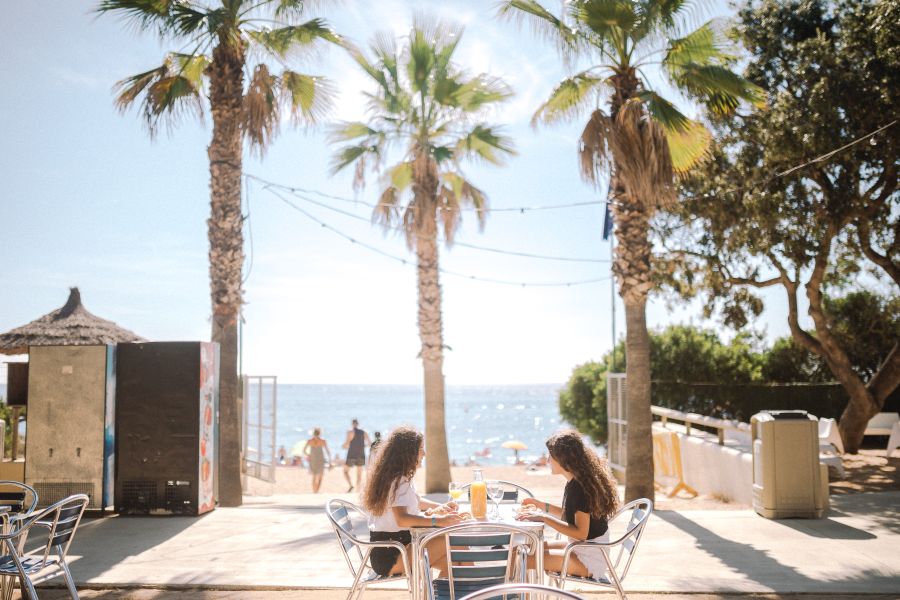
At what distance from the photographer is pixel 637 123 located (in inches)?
402

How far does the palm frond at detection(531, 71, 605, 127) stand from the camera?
36.9ft

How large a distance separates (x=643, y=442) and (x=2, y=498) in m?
7.57

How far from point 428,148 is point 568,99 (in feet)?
10.8

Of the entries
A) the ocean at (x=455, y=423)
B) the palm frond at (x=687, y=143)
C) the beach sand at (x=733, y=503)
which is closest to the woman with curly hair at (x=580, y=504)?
the beach sand at (x=733, y=503)

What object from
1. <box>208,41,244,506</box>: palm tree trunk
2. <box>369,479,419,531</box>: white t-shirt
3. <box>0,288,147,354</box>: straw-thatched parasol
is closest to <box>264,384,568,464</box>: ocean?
<box>0,288,147,354</box>: straw-thatched parasol

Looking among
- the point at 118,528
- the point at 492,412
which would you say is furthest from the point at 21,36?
the point at 492,412

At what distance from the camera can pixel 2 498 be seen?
232 inches

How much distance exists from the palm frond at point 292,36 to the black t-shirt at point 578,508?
9841 millimetres

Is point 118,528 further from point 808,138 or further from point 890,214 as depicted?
point 890,214

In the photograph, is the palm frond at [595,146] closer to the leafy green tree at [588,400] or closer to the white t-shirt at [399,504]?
the white t-shirt at [399,504]

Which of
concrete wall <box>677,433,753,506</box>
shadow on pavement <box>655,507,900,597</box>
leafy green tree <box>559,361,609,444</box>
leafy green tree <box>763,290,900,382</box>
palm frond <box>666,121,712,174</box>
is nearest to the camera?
shadow on pavement <box>655,507,900,597</box>

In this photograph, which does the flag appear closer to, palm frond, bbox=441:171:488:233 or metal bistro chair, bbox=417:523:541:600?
palm frond, bbox=441:171:488:233

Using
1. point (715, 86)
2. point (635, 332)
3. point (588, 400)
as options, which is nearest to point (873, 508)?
point (635, 332)

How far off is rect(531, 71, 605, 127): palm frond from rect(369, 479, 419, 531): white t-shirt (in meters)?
7.97
